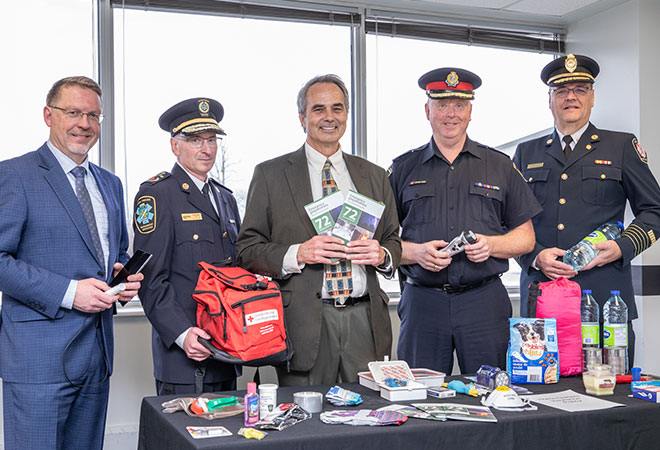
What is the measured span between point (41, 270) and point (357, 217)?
3.82ft

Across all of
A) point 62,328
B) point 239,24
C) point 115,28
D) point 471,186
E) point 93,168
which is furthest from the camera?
point 239,24

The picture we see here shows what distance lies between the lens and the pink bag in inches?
101

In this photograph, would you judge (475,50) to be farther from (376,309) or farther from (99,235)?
(99,235)

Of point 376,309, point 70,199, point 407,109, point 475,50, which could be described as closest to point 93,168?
point 70,199

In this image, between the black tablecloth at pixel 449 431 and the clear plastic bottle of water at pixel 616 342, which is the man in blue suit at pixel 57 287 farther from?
the clear plastic bottle of water at pixel 616 342

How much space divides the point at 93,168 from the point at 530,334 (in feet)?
5.98

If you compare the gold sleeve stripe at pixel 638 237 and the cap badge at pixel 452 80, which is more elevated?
the cap badge at pixel 452 80

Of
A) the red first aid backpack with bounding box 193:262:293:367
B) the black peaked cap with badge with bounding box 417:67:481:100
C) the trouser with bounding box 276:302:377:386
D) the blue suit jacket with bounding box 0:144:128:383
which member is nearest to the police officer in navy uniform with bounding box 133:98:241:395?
the red first aid backpack with bounding box 193:262:293:367

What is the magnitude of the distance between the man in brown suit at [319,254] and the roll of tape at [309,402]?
0.54m

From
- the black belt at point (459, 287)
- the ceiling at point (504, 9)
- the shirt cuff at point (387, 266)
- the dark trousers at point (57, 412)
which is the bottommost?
the dark trousers at point (57, 412)

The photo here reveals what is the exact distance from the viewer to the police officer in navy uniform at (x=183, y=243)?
2572mm

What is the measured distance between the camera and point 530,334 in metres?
2.41

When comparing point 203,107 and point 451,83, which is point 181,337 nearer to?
point 203,107

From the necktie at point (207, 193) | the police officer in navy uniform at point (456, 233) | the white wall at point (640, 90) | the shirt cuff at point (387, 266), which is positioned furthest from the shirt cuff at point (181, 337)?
the white wall at point (640, 90)
